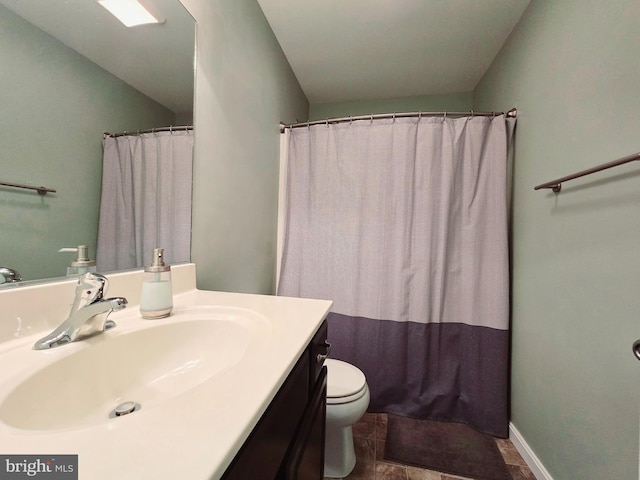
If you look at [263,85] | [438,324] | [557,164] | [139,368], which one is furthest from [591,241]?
[263,85]

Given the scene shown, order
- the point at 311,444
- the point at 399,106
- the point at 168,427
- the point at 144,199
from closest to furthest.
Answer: the point at 168,427 → the point at 311,444 → the point at 144,199 → the point at 399,106

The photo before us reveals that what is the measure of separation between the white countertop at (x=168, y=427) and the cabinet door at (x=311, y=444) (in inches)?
10.1

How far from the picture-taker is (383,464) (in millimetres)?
1280

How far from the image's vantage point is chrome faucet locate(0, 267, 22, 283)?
56 centimetres

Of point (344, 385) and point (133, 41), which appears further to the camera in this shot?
point (344, 385)

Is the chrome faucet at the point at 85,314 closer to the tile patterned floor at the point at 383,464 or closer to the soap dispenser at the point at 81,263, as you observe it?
the soap dispenser at the point at 81,263

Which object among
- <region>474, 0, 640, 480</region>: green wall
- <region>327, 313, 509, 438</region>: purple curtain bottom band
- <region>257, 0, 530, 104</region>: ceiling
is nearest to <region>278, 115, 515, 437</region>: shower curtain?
<region>327, 313, 509, 438</region>: purple curtain bottom band

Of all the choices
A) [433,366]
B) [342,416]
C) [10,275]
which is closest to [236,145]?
[10,275]

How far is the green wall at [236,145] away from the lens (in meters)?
1.08

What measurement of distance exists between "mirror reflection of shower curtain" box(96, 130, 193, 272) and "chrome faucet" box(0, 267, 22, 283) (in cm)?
16

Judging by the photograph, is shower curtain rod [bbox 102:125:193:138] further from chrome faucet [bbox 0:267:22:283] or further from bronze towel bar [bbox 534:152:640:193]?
bronze towel bar [bbox 534:152:640:193]

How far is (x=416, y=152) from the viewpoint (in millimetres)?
1575

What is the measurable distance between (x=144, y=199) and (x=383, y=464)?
Answer: 5.09 ft

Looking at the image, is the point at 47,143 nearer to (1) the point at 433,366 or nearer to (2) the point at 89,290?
(2) the point at 89,290
